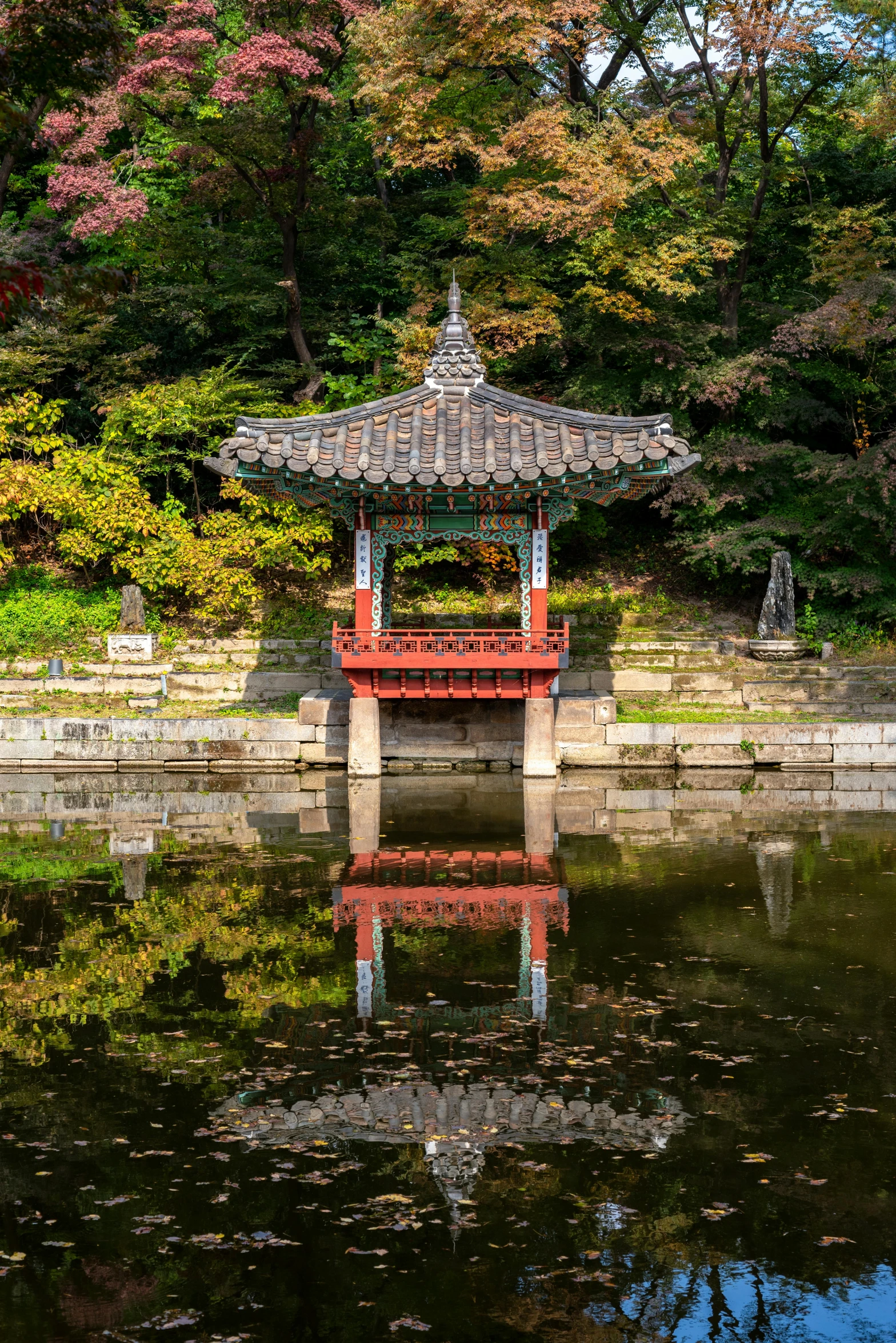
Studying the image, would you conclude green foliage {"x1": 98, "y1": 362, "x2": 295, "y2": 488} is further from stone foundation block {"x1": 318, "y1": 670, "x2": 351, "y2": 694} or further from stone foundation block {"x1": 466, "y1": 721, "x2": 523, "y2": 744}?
stone foundation block {"x1": 466, "y1": 721, "x2": 523, "y2": 744}

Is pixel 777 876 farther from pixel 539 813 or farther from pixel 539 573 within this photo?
pixel 539 573

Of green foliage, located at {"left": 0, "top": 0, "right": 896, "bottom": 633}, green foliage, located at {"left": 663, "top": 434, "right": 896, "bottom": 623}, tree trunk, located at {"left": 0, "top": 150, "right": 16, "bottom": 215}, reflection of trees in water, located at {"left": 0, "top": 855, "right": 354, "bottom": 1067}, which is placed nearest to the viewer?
reflection of trees in water, located at {"left": 0, "top": 855, "right": 354, "bottom": 1067}

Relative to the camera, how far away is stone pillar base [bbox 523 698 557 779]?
1831 cm

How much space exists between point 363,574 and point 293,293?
1195 centimetres

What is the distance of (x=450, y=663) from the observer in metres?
18.2

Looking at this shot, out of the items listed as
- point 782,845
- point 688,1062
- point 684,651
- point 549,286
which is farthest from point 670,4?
point 688,1062

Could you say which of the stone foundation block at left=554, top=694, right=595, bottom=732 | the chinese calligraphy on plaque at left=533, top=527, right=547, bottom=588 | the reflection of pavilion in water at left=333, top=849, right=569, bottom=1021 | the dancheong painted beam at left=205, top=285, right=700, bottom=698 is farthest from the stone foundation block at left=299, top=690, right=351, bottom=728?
the reflection of pavilion in water at left=333, top=849, right=569, bottom=1021

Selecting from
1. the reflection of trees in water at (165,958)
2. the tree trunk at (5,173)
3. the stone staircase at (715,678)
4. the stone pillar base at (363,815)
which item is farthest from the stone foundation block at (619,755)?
the tree trunk at (5,173)

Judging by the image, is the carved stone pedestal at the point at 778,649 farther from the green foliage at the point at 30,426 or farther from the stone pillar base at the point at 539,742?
the green foliage at the point at 30,426

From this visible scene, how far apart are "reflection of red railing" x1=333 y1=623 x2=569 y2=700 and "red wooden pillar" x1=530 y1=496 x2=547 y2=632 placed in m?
0.29

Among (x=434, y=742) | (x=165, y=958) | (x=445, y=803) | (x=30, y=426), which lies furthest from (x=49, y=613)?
(x=165, y=958)

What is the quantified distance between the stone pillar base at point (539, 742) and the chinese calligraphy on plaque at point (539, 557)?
191 cm

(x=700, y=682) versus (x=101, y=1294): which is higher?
(x=700, y=682)

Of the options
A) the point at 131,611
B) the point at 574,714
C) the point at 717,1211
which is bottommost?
the point at 717,1211
